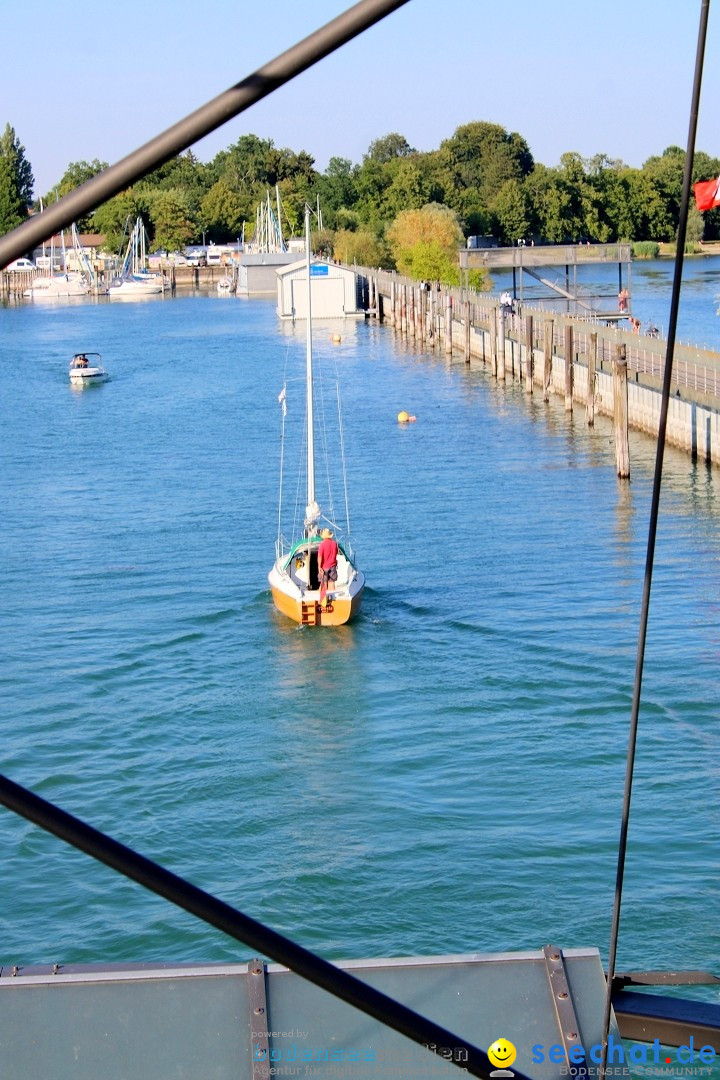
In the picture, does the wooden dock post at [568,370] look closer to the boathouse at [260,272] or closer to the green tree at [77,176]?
the green tree at [77,176]

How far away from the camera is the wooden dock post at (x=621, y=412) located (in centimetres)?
2853

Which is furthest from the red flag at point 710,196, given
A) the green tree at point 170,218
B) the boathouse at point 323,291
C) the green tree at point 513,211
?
the green tree at point 170,218

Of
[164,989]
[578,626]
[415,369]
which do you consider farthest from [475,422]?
[164,989]

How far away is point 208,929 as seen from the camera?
12.1 meters

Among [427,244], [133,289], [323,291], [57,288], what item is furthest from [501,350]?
[57,288]

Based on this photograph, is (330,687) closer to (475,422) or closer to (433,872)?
(433,872)

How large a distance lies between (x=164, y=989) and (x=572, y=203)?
110 m

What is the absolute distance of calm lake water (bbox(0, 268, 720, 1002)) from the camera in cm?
1227

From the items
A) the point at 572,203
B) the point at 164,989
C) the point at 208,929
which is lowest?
the point at 208,929

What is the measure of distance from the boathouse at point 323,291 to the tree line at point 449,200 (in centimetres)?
706

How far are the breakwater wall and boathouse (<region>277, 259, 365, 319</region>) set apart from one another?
5549mm

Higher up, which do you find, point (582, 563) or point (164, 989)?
point (164, 989)

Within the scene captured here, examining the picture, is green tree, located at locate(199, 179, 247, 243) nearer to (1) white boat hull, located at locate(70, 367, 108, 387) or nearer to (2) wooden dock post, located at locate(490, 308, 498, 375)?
(1) white boat hull, located at locate(70, 367, 108, 387)

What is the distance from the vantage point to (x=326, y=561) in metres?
19.4
